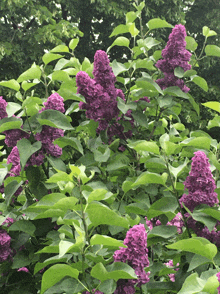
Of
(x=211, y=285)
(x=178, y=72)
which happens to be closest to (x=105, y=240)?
(x=211, y=285)

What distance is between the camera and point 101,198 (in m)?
1.33

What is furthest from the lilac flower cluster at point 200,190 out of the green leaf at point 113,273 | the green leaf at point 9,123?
the green leaf at point 9,123

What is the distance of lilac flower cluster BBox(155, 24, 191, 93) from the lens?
2242 millimetres

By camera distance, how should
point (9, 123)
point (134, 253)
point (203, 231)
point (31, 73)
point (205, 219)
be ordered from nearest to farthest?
point (134, 253), point (205, 219), point (203, 231), point (9, 123), point (31, 73)

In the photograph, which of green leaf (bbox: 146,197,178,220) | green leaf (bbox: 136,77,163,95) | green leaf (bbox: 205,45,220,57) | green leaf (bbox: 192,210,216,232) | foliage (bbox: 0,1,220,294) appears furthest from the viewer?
green leaf (bbox: 205,45,220,57)

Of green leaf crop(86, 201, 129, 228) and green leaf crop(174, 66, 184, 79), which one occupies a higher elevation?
green leaf crop(174, 66, 184, 79)

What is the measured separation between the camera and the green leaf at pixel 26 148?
5.48 feet

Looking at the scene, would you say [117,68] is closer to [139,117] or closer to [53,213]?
[139,117]

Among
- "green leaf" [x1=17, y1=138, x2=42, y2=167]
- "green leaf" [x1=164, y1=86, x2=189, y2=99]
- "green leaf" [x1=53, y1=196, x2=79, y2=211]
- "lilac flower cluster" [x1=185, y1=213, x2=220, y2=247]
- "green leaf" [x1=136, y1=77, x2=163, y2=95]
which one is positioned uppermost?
"green leaf" [x1=136, y1=77, x2=163, y2=95]

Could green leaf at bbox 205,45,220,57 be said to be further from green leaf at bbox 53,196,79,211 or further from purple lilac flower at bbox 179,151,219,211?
green leaf at bbox 53,196,79,211

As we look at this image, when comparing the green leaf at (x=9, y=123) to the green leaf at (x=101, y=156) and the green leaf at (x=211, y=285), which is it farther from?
the green leaf at (x=211, y=285)

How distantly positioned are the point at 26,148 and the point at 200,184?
2.45 feet

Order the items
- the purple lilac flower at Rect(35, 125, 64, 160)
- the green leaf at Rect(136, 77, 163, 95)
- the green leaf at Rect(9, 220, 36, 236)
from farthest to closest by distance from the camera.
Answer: the green leaf at Rect(136, 77, 163, 95)
the purple lilac flower at Rect(35, 125, 64, 160)
the green leaf at Rect(9, 220, 36, 236)

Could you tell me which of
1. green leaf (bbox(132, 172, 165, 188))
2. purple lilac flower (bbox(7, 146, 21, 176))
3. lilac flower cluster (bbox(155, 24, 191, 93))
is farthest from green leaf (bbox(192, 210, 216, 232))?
lilac flower cluster (bbox(155, 24, 191, 93))
